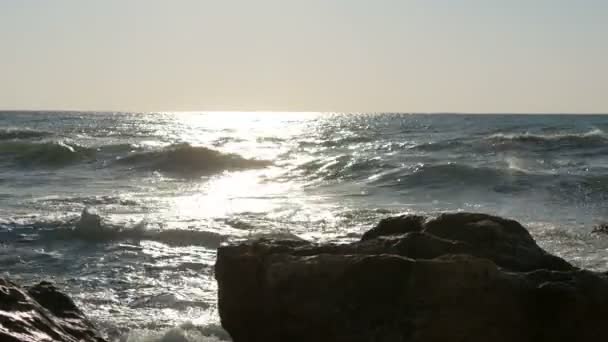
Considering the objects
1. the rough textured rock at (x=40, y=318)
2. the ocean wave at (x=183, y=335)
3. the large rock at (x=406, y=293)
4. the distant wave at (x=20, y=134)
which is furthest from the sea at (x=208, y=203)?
the distant wave at (x=20, y=134)

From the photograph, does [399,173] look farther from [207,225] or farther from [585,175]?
[207,225]

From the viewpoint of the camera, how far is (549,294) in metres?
3.82

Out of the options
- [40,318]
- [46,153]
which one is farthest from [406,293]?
[46,153]

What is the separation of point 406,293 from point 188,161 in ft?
76.1

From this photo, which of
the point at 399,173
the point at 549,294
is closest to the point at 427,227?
the point at 549,294

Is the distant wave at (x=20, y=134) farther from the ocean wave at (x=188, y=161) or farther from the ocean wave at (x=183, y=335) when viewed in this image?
the ocean wave at (x=183, y=335)

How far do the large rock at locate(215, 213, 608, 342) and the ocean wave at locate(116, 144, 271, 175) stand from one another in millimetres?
20016

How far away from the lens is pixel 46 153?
27156 millimetres

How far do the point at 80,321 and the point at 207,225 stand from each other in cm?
777

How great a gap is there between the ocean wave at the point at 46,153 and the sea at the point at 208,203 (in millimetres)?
103

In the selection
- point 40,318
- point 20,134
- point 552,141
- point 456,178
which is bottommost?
point 20,134

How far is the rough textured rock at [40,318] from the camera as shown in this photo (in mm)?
3256

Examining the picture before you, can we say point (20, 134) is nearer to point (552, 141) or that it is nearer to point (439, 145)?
point (439, 145)

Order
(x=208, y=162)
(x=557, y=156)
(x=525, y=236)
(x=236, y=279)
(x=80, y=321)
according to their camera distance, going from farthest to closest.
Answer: (x=208, y=162) < (x=557, y=156) < (x=525, y=236) < (x=236, y=279) < (x=80, y=321)
